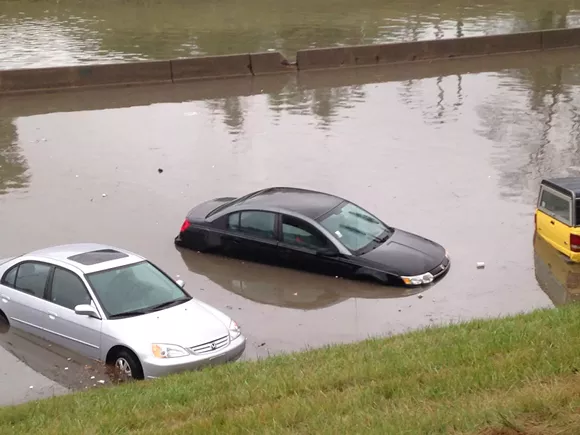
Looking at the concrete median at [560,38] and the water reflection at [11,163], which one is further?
the concrete median at [560,38]

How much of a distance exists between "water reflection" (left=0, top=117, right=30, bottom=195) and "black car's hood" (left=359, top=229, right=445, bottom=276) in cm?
952

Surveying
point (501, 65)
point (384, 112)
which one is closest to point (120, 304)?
point (384, 112)

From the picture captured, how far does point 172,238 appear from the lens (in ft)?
55.0

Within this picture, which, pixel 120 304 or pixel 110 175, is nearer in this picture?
pixel 120 304

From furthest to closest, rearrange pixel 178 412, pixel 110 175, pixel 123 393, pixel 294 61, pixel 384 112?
pixel 294 61, pixel 384 112, pixel 110 175, pixel 123 393, pixel 178 412

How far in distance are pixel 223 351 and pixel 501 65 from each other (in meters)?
25.4

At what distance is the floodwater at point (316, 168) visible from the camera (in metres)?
13.7

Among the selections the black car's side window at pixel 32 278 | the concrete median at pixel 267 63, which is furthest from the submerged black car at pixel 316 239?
the concrete median at pixel 267 63

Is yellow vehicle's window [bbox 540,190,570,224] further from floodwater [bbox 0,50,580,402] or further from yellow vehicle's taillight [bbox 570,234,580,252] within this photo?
floodwater [bbox 0,50,580,402]

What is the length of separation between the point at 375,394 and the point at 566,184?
9230mm

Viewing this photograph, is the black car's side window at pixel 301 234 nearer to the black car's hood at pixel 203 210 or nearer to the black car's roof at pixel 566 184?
the black car's hood at pixel 203 210

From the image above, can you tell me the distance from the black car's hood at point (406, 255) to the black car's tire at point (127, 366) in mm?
4685

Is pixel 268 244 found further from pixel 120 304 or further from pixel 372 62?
pixel 372 62

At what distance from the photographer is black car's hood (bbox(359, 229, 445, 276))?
46.0 feet
